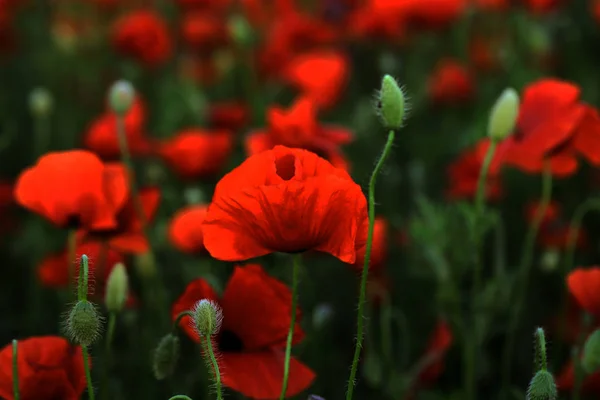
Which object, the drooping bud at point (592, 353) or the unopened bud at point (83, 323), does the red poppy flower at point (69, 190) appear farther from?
the drooping bud at point (592, 353)

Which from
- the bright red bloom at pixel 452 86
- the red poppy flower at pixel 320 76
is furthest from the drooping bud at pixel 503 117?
the bright red bloom at pixel 452 86

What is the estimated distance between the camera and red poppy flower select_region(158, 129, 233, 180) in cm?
200

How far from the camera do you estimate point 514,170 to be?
103 inches

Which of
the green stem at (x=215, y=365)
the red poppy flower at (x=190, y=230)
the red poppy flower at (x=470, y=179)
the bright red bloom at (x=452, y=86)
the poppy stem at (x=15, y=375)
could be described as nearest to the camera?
the green stem at (x=215, y=365)

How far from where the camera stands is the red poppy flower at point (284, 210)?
101 centimetres

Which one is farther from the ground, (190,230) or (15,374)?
(190,230)

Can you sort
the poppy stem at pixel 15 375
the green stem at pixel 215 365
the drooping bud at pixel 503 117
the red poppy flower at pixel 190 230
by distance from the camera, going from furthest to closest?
the red poppy flower at pixel 190 230, the drooping bud at pixel 503 117, the poppy stem at pixel 15 375, the green stem at pixel 215 365

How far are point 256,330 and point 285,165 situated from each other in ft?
0.81

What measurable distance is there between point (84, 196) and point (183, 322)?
0.31m

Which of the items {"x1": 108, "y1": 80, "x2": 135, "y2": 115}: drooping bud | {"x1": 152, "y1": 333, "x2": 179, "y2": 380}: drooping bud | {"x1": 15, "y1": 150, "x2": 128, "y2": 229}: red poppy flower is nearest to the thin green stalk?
{"x1": 152, "y1": 333, "x2": 179, "y2": 380}: drooping bud

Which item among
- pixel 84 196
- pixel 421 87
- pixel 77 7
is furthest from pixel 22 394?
pixel 77 7

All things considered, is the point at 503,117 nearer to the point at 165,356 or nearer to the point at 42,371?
the point at 165,356

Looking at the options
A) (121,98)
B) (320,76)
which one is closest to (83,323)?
(121,98)

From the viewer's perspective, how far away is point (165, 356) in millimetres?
1150
